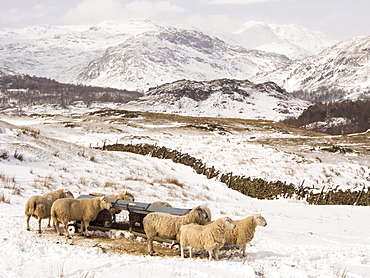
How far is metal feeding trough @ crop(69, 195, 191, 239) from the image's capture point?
938 cm

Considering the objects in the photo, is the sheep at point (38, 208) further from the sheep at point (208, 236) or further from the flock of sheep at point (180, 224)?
the sheep at point (208, 236)

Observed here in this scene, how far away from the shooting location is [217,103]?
6599 inches

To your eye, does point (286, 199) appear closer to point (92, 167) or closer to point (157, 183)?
point (157, 183)

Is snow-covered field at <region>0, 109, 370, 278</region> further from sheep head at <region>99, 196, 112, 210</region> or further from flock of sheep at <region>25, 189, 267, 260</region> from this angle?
sheep head at <region>99, 196, 112, 210</region>

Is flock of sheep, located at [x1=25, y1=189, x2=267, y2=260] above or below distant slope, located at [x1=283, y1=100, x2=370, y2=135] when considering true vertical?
below

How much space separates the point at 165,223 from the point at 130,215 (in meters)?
1.49

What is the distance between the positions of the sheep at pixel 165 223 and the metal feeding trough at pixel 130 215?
587mm

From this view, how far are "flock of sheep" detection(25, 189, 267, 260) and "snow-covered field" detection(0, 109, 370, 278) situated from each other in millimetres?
437

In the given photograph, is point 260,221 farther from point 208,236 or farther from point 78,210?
point 78,210

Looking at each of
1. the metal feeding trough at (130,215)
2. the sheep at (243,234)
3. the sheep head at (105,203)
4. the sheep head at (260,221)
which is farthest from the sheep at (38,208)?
the sheep head at (260,221)

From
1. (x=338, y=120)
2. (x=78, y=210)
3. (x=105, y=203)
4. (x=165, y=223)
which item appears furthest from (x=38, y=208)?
(x=338, y=120)

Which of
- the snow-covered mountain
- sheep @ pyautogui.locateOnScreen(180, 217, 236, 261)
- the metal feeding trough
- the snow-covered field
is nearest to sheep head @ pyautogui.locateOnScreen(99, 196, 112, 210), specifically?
the metal feeding trough

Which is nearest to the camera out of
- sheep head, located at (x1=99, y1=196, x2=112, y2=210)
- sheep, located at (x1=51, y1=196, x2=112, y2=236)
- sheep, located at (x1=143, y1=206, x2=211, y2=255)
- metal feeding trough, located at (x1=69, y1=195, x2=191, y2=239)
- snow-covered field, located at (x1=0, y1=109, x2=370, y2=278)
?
snow-covered field, located at (x1=0, y1=109, x2=370, y2=278)

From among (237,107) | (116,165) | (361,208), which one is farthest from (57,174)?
(237,107)
